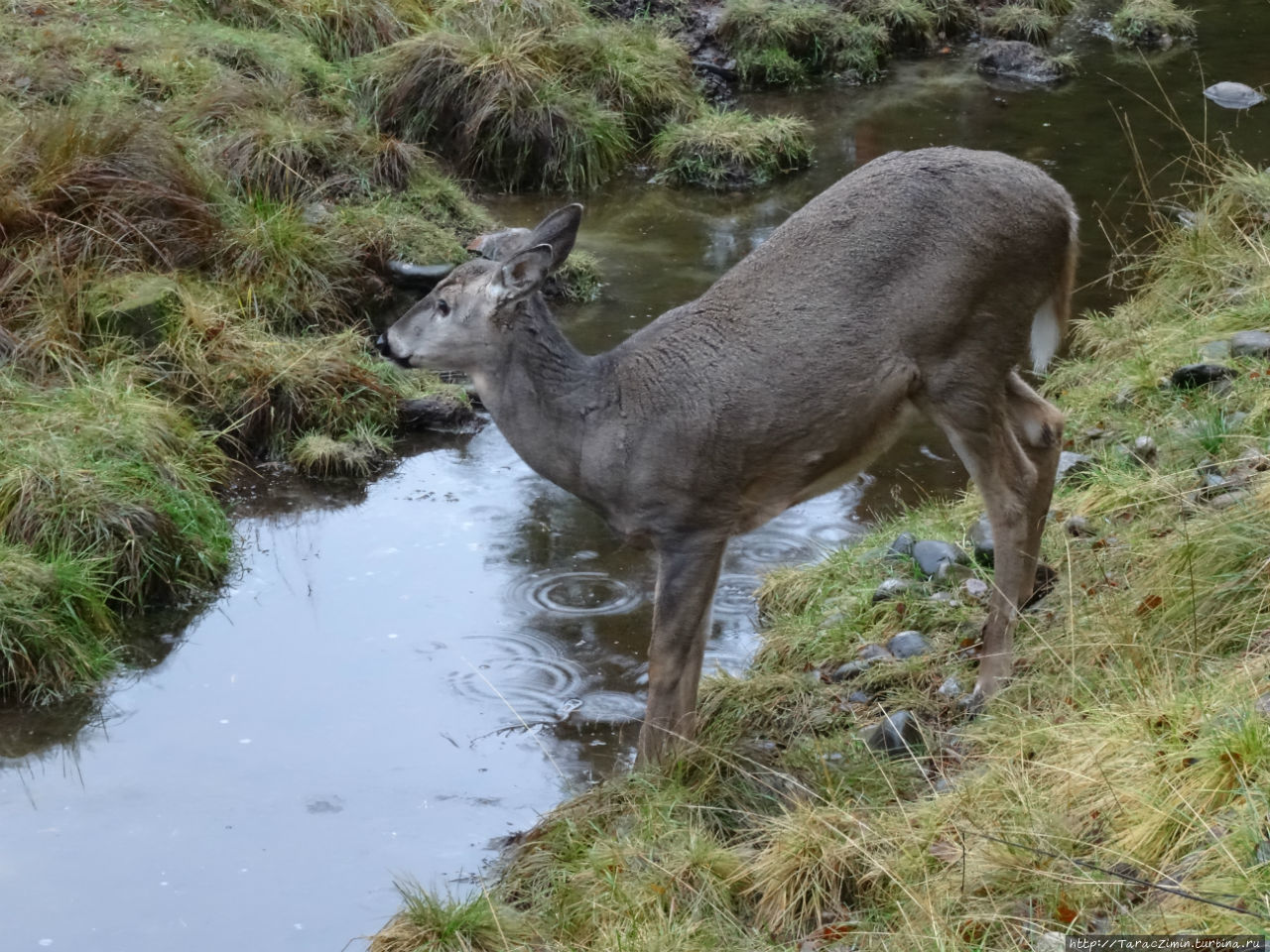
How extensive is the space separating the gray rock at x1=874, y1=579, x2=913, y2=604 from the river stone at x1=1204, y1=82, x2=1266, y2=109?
387 inches

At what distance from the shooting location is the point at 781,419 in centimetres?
543

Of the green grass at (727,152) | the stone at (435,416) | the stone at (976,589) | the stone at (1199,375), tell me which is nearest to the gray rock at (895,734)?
the stone at (976,589)

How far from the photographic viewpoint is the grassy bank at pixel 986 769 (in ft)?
12.6

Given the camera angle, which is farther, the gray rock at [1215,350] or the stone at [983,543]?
the gray rock at [1215,350]

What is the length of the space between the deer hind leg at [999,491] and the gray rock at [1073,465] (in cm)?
124

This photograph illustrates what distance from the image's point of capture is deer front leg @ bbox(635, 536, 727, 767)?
551 cm

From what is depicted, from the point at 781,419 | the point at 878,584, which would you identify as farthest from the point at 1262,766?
the point at 878,584

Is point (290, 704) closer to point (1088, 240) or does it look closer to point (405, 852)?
point (405, 852)

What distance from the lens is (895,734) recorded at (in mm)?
5320

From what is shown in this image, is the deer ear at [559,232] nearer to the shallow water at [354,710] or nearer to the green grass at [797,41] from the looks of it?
the shallow water at [354,710]

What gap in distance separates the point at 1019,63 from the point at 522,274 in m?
11.9

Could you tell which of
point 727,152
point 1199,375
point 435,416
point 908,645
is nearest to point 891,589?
point 908,645

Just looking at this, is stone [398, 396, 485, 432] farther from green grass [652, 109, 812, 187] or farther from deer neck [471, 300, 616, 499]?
green grass [652, 109, 812, 187]

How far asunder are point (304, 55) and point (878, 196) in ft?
27.3
